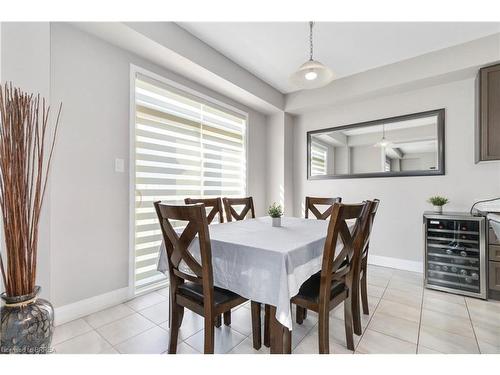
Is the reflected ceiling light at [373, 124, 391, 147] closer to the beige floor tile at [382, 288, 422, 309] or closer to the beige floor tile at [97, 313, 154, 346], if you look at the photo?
the beige floor tile at [382, 288, 422, 309]

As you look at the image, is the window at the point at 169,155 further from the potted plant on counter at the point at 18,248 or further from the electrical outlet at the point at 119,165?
the potted plant on counter at the point at 18,248

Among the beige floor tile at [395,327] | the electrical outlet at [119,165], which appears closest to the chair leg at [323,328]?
the beige floor tile at [395,327]

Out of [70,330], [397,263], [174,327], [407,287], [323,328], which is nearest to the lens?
[323,328]

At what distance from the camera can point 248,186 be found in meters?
3.82

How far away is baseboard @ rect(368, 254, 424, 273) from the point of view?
3.08 meters

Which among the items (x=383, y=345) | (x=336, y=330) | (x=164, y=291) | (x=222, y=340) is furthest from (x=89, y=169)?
(x=383, y=345)

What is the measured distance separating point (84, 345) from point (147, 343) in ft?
1.36

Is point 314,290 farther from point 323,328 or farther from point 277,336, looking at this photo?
point 277,336

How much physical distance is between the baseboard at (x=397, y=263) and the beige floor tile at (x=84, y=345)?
127 inches

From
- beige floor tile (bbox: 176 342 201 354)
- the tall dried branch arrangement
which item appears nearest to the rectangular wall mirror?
beige floor tile (bbox: 176 342 201 354)

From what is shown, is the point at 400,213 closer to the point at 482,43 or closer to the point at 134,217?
the point at 482,43

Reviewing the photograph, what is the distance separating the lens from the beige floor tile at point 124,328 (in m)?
1.71

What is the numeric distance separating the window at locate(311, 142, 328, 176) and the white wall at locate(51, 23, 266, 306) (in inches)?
108

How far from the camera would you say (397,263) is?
323cm
